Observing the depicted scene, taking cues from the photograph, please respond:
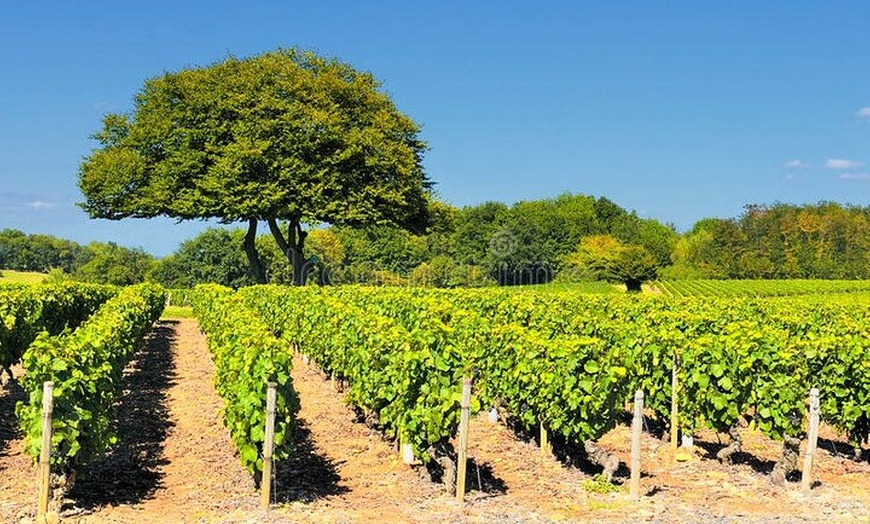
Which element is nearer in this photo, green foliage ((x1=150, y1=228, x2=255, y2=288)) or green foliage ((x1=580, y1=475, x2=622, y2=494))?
green foliage ((x1=580, y1=475, x2=622, y2=494))

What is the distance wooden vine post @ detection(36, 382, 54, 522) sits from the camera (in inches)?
320

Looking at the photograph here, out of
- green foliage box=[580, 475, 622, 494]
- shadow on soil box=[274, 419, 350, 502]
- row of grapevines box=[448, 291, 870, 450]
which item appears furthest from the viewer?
row of grapevines box=[448, 291, 870, 450]

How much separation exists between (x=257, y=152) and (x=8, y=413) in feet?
91.9

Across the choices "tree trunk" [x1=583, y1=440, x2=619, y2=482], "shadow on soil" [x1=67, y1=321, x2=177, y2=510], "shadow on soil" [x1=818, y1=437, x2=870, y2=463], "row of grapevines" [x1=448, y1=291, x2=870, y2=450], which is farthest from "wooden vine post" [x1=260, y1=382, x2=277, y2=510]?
"shadow on soil" [x1=818, y1=437, x2=870, y2=463]

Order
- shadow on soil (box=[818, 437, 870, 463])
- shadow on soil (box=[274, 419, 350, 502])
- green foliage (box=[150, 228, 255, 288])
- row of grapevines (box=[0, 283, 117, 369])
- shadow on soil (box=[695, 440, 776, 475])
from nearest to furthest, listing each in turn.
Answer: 1. shadow on soil (box=[274, 419, 350, 502])
2. shadow on soil (box=[695, 440, 776, 475])
3. shadow on soil (box=[818, 437, 870, 463])
4. row of grapevines (box=[0, 283, 117, 369])
5. green foliage (box=[150, 228, 255, 288])

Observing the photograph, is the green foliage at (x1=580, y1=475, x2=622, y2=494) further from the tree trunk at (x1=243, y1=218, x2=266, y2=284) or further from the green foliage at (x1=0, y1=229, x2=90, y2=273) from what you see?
the green foliage at (x1=0, y1=229, x2=90, y2=273)

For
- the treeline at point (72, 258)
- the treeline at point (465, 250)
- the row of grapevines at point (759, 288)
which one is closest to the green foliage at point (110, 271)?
the treeline at point (72, 258)

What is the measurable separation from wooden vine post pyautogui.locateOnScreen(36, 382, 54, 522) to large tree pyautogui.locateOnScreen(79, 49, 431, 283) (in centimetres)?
3308

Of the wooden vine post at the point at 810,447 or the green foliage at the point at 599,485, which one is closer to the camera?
the green foliage at the point at 599,485

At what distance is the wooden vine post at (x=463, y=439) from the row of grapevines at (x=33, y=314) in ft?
33.4

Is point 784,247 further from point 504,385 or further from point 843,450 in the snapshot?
point 504,385

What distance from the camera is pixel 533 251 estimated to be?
97.0 metres

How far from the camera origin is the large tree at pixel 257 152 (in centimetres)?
4162

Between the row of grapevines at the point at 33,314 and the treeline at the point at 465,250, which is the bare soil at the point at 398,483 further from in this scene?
the treeline at the point at 465,250
